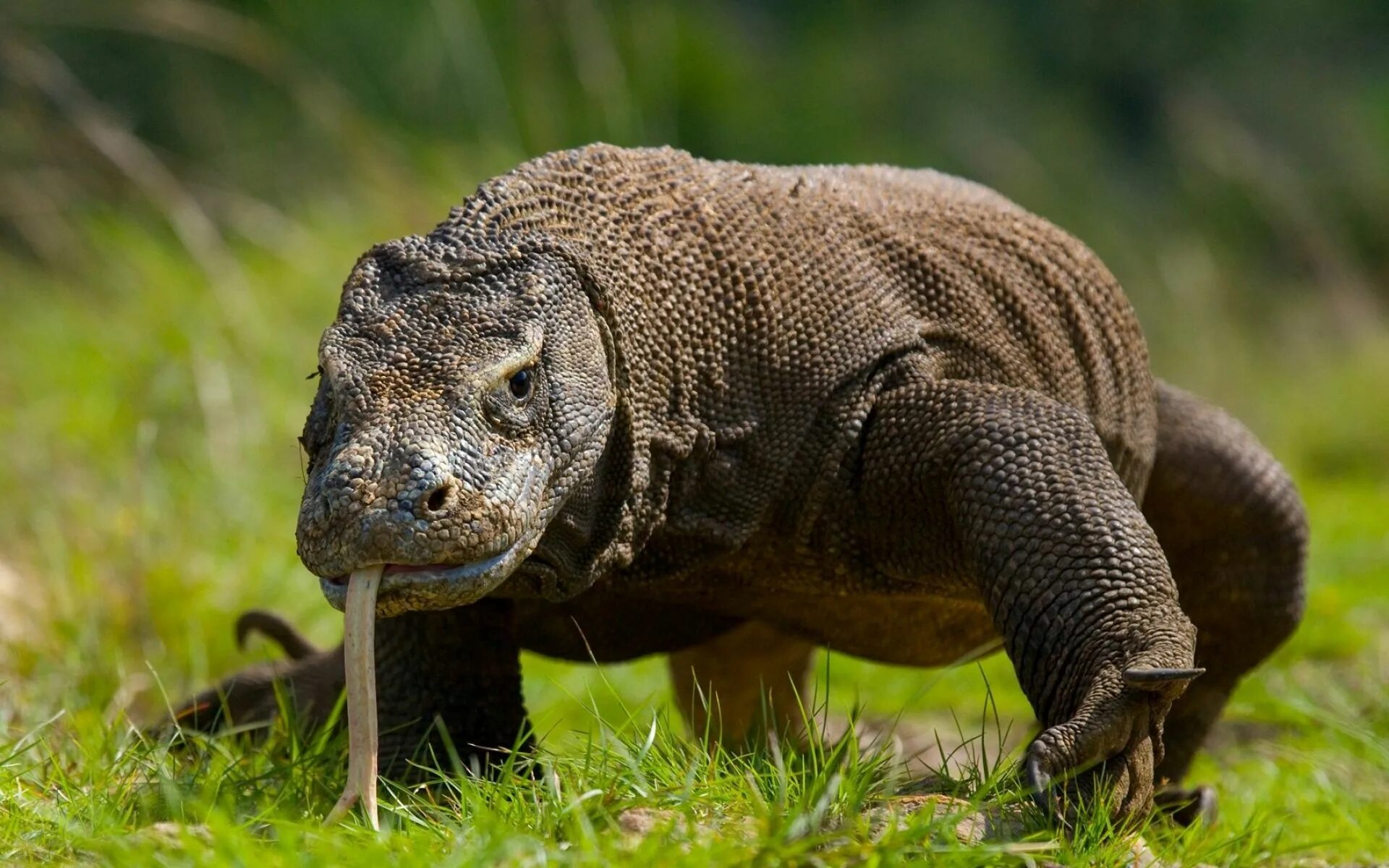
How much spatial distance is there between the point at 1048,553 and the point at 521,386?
99cm

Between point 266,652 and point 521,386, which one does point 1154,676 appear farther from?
point 266,652

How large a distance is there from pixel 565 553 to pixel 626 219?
67cm

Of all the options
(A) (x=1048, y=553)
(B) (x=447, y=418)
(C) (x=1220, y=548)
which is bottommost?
(C) (x=1220, y=548)

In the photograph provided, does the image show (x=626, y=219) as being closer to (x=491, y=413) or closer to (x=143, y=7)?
(x=491, y=413)

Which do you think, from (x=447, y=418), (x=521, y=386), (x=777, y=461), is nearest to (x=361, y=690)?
(x=447, y=418)

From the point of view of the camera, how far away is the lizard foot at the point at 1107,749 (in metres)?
2.71

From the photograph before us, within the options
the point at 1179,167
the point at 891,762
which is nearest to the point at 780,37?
the point at 1179,167

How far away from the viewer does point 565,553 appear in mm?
3096

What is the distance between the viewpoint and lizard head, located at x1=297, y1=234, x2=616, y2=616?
8.29 ft

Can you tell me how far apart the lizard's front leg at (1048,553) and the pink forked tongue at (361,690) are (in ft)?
3.37

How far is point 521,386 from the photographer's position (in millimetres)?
2809

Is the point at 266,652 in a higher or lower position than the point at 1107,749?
lower

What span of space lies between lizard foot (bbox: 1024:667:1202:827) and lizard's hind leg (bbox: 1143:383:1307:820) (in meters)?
1.21

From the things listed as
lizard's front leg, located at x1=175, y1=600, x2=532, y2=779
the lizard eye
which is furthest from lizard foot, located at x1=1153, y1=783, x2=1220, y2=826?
→ the lizard eye
